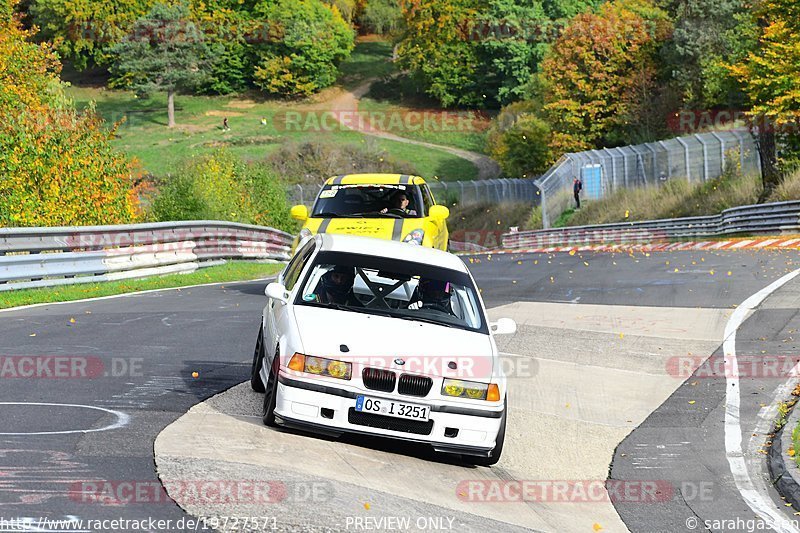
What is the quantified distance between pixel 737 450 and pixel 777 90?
35507 mm

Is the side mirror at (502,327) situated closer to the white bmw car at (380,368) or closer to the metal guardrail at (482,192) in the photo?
the white bmw car at (380,368)

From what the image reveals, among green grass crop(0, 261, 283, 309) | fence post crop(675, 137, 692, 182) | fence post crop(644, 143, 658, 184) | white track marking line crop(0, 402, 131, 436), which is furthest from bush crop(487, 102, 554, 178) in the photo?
white track marking line crop(0, 402, 131, 436)

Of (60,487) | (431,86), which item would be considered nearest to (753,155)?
(60,487)

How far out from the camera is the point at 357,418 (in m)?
8.60

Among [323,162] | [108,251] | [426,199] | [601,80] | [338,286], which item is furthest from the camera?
[323,162]

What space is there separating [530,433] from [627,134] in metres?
63.1

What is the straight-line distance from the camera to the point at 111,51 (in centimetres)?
10600

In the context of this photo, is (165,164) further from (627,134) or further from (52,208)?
(52,208)

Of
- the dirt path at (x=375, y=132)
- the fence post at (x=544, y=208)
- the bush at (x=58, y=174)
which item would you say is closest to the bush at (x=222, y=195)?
the bush at (x=58, y=174)

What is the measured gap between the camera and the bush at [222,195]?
34531 mm

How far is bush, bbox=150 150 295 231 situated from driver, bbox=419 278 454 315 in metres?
24.8

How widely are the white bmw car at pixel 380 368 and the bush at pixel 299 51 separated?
4102 inches

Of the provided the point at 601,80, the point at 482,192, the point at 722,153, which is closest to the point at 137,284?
the point at 722,153

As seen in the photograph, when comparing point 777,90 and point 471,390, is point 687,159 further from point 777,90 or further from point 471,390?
point 471,390
